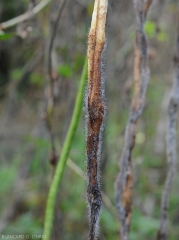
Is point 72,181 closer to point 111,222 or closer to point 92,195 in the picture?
point 111,222

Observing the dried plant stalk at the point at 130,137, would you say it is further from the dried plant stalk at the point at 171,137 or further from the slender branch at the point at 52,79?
the slender branch at the point at 52,79

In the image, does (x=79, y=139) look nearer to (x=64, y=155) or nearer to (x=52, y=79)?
(x=52, y=79)

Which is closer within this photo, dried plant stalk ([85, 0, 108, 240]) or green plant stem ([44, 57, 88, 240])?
dried plant stalk ([85, 0, 108, 240])

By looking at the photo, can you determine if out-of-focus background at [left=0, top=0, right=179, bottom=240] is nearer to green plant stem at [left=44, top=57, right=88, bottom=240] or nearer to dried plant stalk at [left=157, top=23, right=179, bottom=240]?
dried plant stalk at [left=157, top=23, right=179, bottom=240]

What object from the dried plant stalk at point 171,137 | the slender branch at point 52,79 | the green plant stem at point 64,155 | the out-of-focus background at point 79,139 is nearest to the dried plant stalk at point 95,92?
the green plant stem at point 64,155

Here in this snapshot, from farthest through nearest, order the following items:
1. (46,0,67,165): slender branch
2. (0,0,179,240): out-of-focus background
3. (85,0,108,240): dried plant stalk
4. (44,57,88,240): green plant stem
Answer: (0,0,179,240): out-of-focus background
(46,0,67,165): slender branch
(44,57,88,240): green plant stem
(85,0,108,240): dried plant stalk

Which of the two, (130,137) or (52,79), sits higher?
(52,79)

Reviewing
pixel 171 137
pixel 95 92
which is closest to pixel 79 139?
pixel 171 137

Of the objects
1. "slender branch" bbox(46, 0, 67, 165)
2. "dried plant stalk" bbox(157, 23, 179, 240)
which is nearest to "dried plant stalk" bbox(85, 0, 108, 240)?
"dried plant stalk" bbox(157, 23, 179, 240)
